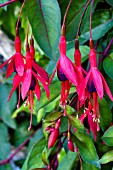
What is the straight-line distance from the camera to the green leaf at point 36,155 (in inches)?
34.4

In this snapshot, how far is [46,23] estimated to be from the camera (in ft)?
2.41

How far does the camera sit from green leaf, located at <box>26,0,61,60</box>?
28.2 inches

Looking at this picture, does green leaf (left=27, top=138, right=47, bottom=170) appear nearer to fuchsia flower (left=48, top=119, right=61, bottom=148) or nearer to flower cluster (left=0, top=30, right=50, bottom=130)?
fuchsia flower (left=48, top=119, right=61, bottom=148)

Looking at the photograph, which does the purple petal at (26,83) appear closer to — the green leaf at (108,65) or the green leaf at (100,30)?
the green leaf at (108,65)

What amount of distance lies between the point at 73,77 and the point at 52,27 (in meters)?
0.14

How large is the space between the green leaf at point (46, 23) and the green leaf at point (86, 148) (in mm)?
180

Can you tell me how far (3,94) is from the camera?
1.63m

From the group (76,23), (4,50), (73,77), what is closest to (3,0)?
(76,23)

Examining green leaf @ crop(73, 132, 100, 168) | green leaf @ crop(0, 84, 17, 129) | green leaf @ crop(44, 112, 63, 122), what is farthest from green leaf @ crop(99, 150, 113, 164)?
green leaf @ crop(0, 84, 17, 129)

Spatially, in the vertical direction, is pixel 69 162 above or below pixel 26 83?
below

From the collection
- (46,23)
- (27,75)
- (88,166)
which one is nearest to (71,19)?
(46,23)

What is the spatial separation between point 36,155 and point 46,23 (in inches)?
12.5

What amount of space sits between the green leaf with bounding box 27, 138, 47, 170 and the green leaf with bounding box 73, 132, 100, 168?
10 cm

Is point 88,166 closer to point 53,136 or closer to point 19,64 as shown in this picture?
point 53,136
